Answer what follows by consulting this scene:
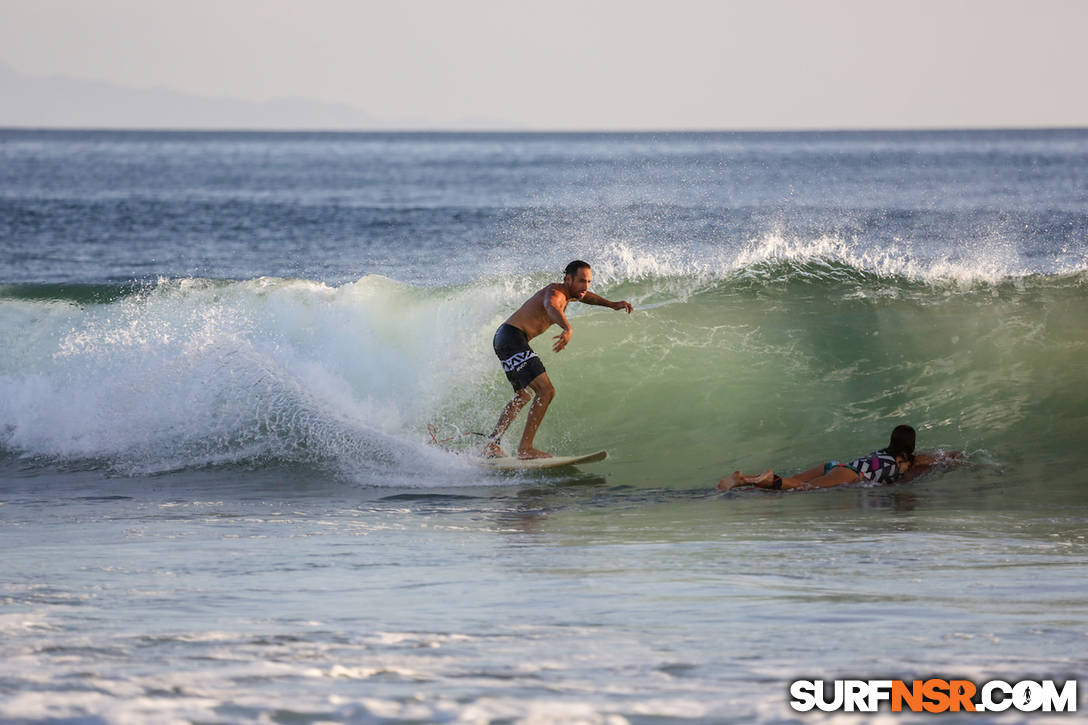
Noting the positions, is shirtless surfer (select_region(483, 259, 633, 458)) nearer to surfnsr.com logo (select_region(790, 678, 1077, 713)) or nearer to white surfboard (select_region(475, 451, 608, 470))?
white surfboard (select_region(475, 451, 608, 470))

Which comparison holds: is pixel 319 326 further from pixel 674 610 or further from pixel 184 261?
pixel 184 261

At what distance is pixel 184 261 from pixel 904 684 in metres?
24.8

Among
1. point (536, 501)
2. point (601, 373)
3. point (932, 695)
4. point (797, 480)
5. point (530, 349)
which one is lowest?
point (932, 695)

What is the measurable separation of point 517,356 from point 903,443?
2862 mm

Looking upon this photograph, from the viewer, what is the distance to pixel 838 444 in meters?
10.2

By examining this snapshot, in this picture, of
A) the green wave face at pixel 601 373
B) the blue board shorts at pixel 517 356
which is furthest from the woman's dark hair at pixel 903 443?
the blue board shorts at pixel 517 356

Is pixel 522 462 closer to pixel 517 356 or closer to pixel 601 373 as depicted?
pixel 517 356

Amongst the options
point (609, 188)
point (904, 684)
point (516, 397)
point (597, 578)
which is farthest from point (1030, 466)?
Answer: point (609, 188)

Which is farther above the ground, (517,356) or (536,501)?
(517,356)

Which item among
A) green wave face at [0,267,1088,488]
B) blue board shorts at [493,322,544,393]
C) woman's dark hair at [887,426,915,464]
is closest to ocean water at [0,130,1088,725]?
green wave face at [0,267,1088,488]

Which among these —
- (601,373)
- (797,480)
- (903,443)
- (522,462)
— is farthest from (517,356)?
(903,443)

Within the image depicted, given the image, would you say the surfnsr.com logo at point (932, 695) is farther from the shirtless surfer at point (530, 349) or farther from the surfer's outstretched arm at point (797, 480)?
the shirtless surfer at point (530, 349)

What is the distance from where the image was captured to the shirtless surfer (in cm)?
918

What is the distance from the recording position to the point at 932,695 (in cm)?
393
